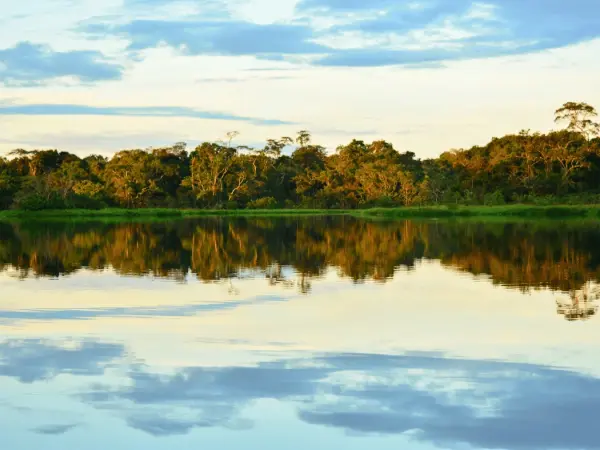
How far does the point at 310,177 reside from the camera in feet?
313

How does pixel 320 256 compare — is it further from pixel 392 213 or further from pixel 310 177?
pixel 310 177

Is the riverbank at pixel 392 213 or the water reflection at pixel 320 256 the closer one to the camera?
the water reflection at pixel 320 256

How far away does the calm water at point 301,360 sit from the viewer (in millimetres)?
7395

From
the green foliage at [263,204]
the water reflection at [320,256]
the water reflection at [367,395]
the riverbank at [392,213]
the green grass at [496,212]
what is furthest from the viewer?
the green foliage at [263,204]

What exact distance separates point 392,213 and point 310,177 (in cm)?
2198

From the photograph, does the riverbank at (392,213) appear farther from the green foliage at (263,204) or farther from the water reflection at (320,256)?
the water reflection at (320,256)

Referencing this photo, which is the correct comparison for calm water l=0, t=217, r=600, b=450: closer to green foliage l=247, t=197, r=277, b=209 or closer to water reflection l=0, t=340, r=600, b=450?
water reflection l=0, t=340, r=600, b=450

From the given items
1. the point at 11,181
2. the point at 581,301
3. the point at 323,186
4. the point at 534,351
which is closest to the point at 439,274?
the point at 581,301

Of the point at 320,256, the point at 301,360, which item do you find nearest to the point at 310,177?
the point at 320,256

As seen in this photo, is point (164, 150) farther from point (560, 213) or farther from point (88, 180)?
point (560, 213)

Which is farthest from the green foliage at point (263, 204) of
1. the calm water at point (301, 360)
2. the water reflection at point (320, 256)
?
the calm water at point (301, 360)

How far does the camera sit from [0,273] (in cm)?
2247

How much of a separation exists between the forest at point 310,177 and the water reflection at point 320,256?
137 feet

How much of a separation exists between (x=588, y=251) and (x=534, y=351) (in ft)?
59.3
